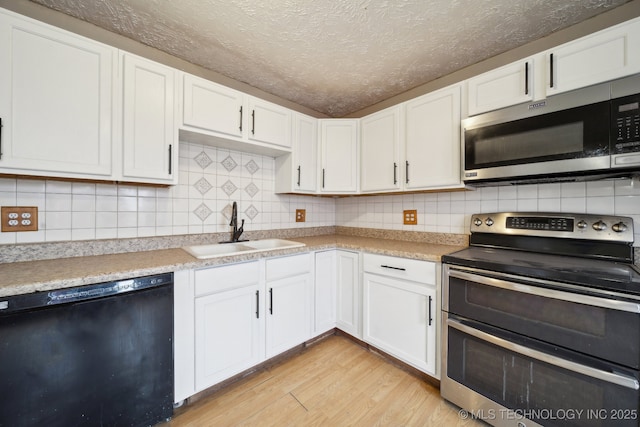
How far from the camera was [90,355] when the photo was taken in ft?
3.42

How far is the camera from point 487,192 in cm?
177

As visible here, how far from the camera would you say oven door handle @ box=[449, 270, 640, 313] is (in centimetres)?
94

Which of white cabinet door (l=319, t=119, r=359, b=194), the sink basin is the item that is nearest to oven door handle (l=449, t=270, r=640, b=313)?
the sink basin

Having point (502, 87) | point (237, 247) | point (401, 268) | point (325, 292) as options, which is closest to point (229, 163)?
point (237, 247)

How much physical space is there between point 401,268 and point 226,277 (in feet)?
3.76

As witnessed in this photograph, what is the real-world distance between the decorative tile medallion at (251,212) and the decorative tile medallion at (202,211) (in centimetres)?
32

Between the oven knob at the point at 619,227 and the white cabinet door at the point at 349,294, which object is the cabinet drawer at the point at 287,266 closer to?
the white cabinet door at the point at 349,294

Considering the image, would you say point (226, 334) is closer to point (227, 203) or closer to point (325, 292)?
point (325, 292)

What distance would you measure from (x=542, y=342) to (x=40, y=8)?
123 inches

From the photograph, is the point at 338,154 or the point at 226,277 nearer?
the point at 226,277

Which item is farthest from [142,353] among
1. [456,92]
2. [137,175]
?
[456,92]

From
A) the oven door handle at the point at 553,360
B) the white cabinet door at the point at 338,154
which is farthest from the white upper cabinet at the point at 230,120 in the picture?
the oven door handle at the point at 553,360

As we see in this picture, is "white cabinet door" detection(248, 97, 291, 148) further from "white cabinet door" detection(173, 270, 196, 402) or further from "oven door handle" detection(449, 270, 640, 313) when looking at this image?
"oven door handle" detection(449, 270, 640, 313)

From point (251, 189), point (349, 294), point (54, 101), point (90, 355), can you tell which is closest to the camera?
point (90, 355)
